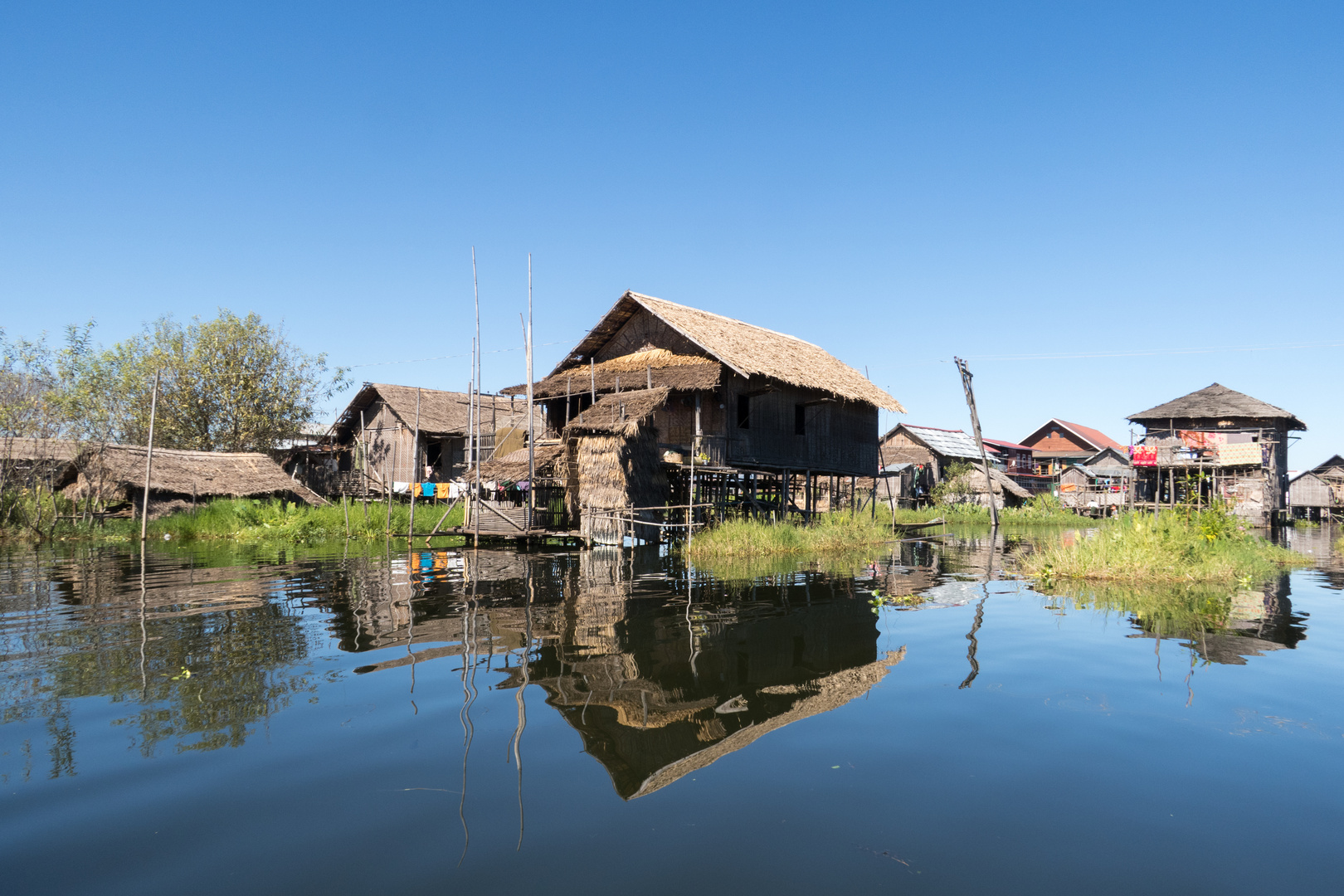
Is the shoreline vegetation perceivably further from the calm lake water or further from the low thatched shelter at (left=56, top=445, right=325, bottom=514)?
the calm lake water

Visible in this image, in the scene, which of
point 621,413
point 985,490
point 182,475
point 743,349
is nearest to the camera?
point 621,413

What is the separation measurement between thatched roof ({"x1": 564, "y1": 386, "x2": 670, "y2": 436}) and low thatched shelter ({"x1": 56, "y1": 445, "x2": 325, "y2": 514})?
41.5 feet

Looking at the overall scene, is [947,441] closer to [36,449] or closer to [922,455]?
[922,455]

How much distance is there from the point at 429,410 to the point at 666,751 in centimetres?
2825

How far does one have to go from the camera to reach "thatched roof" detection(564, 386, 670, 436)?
698 inches

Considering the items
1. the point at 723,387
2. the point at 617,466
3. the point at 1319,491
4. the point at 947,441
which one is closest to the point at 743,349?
the point at 723,387

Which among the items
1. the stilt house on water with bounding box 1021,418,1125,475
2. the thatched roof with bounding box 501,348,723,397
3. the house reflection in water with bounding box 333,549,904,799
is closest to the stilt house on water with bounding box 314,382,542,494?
the thatched roof with bounding box 501,348,723,397

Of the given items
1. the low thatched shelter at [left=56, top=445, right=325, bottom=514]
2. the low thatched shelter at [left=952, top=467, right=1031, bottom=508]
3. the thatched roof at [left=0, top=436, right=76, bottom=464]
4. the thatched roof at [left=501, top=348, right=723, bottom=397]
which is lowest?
the low thatched shelter at [left=952, top=467, right=1031, bottom=508]

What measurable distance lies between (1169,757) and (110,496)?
27.7 metres

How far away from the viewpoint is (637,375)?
68.3 ft

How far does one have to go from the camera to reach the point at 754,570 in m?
13.5

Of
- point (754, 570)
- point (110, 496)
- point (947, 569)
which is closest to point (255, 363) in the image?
point (110, 496)

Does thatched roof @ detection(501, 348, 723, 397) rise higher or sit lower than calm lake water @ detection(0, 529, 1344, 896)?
higher

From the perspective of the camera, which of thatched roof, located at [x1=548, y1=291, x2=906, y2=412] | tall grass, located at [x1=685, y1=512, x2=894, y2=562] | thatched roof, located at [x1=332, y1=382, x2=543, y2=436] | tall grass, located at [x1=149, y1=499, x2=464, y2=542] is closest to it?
tall grass, located at [x1=685, y1=512, x2=894, y2=562]
